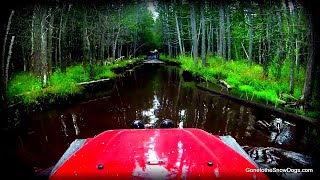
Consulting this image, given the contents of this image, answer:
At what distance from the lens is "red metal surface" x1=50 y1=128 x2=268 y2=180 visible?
2.94 metres

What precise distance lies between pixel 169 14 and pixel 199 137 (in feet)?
127

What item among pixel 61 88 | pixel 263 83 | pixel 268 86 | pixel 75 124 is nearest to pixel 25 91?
pixel 61 88

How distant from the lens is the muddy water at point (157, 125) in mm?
5867

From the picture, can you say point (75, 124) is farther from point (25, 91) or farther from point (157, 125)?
point (25, 91)

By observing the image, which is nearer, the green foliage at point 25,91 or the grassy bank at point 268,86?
the green foliage at point 25,91

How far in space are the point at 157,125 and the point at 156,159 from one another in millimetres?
5238

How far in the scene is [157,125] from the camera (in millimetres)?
8430

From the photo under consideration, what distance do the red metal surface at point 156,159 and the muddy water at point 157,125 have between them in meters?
1.46

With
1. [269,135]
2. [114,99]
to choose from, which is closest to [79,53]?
[114,99]

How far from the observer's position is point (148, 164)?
309 cm

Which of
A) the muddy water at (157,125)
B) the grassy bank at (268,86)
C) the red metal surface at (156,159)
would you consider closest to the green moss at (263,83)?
the grassy bank at (268,86)

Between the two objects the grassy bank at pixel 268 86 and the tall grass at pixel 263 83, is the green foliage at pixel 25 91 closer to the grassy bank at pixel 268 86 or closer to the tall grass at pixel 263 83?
the grassy bank at pixel 268 86

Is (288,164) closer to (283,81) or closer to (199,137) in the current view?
(199,137)

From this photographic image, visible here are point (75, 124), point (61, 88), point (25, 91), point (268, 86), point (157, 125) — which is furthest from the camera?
point (268, 86)
